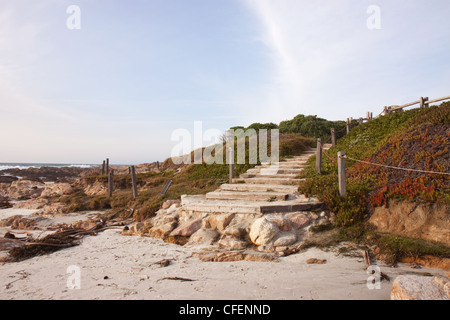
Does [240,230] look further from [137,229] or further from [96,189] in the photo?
[96,189]

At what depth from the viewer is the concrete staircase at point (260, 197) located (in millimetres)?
7684

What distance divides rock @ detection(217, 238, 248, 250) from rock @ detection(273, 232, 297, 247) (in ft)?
2.55

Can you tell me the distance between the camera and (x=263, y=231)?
6660 millimetres

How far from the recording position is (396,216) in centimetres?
659

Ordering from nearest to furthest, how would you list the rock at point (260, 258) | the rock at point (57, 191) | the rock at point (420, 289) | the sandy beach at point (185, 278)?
the rock at point (420, 289), the sandy beach at point (185, 278), the rock at point (260, 258), the rock at point (57, 191)

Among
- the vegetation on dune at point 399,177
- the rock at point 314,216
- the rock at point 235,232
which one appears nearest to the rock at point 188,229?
the rock at point 235,232

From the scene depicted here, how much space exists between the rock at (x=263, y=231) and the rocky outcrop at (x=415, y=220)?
250 centimetres

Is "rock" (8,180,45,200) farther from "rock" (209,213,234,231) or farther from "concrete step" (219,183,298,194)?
"rock" (209,213,234,231)

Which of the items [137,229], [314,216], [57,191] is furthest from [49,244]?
[57,191]

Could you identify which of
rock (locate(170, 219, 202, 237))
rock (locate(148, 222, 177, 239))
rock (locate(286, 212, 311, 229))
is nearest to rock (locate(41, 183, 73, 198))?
rock (locate(148, 222, 177, 239))

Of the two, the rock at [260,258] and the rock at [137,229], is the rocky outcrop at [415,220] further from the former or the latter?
the rock at [137,229]

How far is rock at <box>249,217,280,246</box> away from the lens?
6.57 metres
